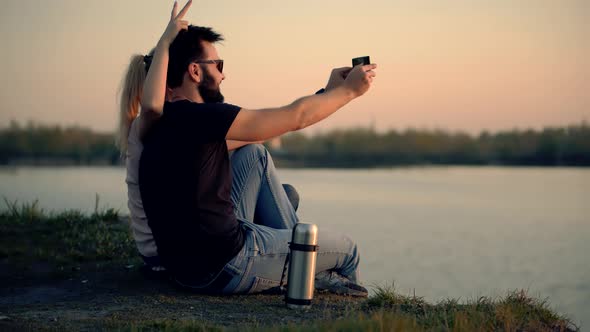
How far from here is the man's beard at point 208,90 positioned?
339 cm

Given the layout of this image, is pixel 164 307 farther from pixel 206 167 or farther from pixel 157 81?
pixel 157 81

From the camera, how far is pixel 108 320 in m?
3.01

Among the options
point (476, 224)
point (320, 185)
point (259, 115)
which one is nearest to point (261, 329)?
point (259, 115)

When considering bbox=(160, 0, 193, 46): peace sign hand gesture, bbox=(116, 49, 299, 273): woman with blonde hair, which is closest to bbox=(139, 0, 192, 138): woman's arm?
bbox=(160, 0, 193, 46): peace sign hand gesture

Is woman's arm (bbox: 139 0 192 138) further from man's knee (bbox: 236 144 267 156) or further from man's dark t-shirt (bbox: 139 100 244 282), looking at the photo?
man's knee (bbox: 236 144 267 156)

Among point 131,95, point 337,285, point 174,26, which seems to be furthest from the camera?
point 337,285

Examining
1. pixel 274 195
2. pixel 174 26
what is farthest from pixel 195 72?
pixel 274 195

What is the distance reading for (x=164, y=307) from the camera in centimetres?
333

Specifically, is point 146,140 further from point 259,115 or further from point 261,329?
point 261,329

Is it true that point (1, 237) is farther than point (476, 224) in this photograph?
No

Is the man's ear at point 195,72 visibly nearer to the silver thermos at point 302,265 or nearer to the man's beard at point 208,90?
the man's beard at point 208,90

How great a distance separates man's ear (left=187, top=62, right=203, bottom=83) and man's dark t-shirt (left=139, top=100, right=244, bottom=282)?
0.27 meters

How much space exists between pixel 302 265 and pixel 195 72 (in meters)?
1.09

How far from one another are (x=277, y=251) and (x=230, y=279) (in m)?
0.28
